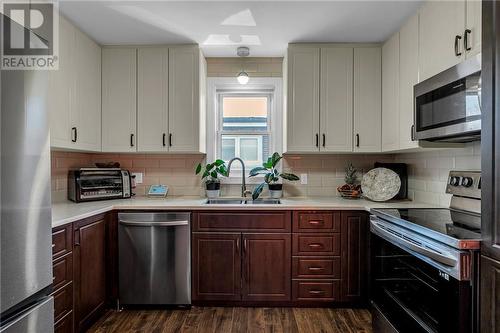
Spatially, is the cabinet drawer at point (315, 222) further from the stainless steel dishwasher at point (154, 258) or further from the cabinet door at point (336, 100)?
the stainless steel dishwasher at point (154, 258)

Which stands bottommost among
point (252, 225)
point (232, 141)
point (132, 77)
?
point (252, 225)

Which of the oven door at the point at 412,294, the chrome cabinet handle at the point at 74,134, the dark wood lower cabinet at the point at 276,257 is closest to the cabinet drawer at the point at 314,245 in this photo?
the dark wood lower cabinet at the point at 276,257

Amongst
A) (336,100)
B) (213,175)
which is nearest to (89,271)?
(213,175)

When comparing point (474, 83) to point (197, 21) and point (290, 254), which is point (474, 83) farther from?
point (197, 21)

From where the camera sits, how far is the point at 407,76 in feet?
7.50

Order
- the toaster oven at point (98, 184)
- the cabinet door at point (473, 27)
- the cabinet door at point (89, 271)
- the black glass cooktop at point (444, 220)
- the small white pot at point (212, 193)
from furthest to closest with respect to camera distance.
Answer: the small white pot at point (212, 193) < the toaster oven at point (98, 184) < the cabinet door at point (89, 271) < the cabinet door at point (473, 27) < the black glass cooktop at point (444, 220)

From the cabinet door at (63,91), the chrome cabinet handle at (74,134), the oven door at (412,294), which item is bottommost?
the oven door at (412,294)

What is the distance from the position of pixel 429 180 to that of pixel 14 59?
9.17 feet

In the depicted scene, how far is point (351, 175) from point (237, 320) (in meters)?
1.69

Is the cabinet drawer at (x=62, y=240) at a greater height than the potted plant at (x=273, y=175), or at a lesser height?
lesser

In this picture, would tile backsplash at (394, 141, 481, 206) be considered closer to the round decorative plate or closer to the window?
the round decorative plate

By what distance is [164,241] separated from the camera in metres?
2.41

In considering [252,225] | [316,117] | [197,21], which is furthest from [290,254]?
[197,21]

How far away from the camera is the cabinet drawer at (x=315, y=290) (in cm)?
245
